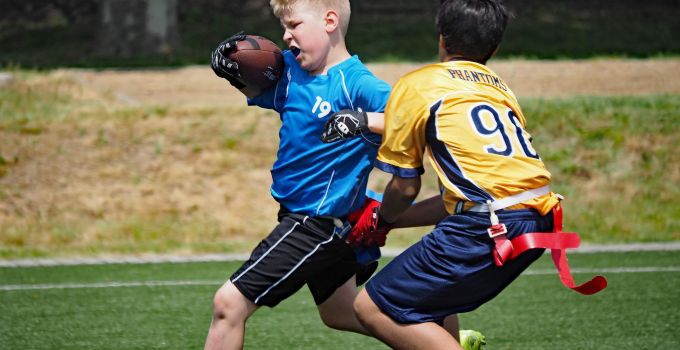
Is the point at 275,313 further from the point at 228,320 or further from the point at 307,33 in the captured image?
the point at 307,33

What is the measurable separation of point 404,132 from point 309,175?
0.69 m

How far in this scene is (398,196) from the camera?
3885 millimetres

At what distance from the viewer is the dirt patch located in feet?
44.9

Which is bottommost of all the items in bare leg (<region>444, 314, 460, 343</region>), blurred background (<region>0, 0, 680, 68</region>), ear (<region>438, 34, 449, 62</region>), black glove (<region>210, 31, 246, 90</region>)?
blurred background (<region>0, 0, 680, 68</region>)

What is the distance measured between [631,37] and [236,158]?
9056 mm

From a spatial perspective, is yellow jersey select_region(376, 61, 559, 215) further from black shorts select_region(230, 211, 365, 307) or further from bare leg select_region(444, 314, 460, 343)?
bare leg select_region(444, 314, 460, 343)

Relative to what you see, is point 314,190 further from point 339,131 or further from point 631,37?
point 631,37

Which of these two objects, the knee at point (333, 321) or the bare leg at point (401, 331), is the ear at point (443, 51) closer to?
the bare leg at point (401, 331)

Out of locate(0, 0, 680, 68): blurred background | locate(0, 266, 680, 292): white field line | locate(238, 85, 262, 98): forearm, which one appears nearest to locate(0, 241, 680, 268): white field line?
locate(0, 266, 680, 292): white field line

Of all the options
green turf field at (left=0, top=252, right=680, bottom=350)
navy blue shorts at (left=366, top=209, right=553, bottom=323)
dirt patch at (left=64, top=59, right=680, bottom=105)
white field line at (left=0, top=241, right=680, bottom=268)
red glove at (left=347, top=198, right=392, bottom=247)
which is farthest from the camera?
dirt patch at (left=64, top=59, right=680, bottom=105)

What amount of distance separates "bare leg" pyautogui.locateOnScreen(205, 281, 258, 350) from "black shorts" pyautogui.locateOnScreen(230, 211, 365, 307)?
0.13 feet

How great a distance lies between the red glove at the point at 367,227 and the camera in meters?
4.15

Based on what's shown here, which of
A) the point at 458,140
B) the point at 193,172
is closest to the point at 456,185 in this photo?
the point at 458,140

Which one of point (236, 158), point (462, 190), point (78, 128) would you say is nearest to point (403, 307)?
point (462, 190)
